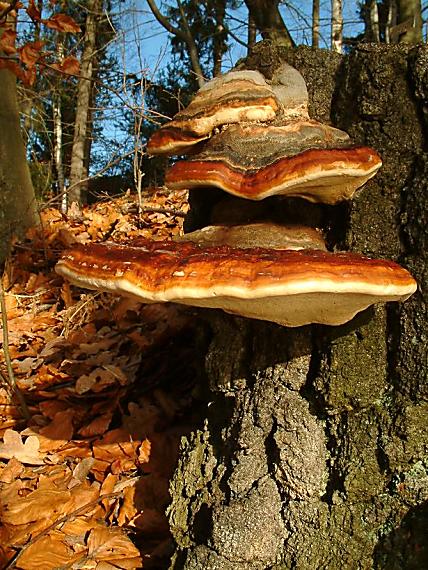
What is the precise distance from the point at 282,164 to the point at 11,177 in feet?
18.8

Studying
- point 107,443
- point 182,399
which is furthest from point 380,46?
point 107,443

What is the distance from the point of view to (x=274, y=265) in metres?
1.24

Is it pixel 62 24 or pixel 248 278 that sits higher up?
pixel 62 24

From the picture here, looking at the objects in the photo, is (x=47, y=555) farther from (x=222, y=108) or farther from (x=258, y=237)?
(x=222, y=108)

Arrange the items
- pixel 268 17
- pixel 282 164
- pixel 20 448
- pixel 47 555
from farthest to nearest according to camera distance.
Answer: pixel 268 17, pixel 20 448, pixel 47 555, pixel 282 164

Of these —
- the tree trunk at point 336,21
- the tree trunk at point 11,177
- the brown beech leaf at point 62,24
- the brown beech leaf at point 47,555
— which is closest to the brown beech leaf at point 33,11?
the brown beech leaf at point 62,24

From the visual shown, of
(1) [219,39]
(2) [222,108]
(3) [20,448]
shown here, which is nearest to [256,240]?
(2) [222,108]

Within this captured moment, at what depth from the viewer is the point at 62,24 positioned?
168 inches

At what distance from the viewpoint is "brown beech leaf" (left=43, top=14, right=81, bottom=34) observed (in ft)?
13.9

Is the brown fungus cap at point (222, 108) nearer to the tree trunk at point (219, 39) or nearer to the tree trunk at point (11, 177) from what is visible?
the tree trunk at point (11, 177)

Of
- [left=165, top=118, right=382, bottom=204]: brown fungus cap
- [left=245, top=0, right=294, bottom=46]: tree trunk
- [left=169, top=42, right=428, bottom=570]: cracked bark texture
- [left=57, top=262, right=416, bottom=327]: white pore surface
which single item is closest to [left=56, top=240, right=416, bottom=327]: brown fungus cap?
[left=57, top=262, right=416, bottom=327]: white pore surface

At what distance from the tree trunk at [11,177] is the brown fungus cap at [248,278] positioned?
16.3 feet

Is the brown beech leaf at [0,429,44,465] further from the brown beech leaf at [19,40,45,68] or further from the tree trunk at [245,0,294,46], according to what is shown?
the tree trunk at [245,0,294,46]

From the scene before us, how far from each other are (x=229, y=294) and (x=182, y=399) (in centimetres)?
205
